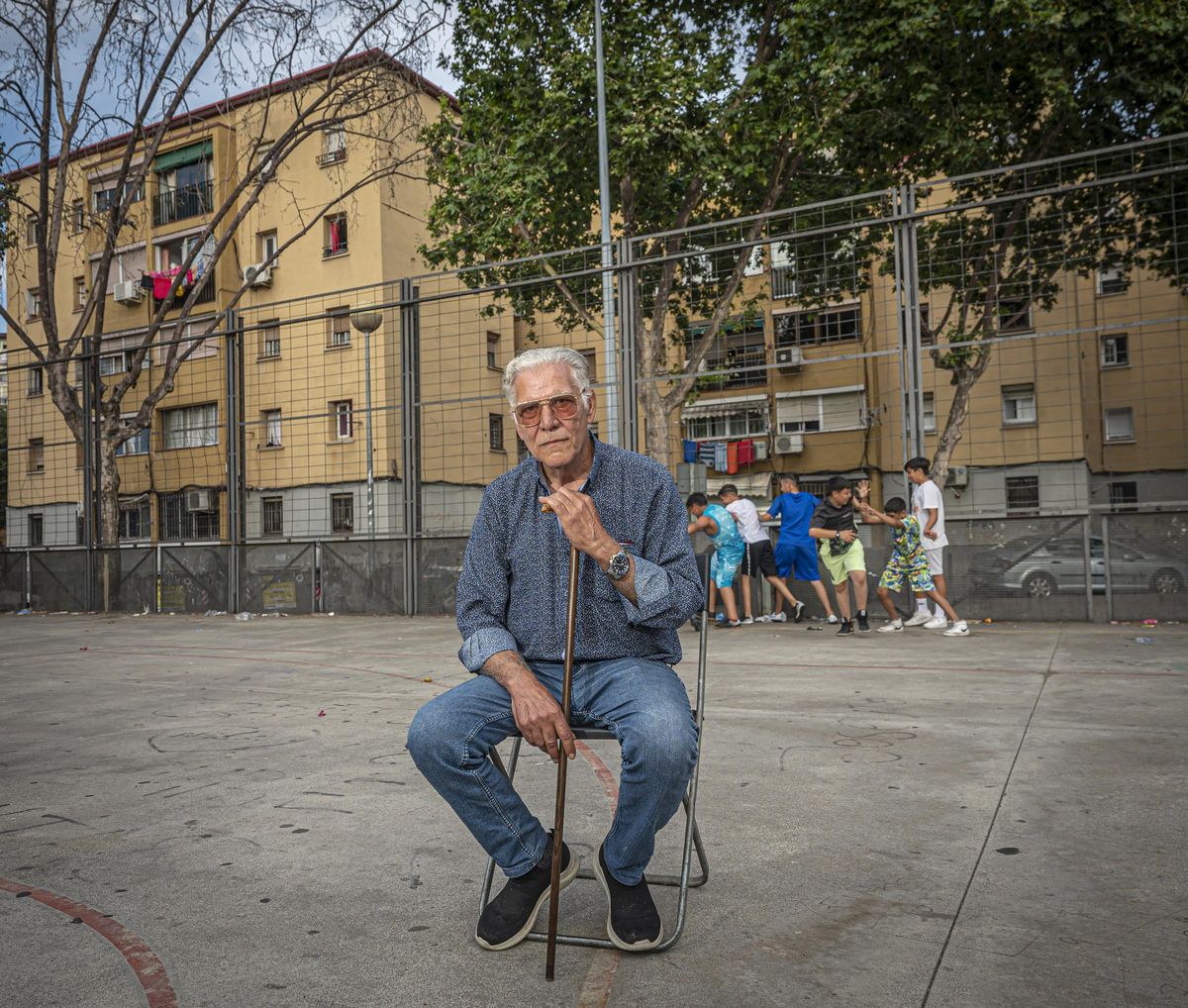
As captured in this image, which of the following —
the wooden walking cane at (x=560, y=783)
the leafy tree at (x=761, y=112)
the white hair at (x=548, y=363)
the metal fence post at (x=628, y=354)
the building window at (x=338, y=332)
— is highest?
the leafy tree at (x=761, y=112)

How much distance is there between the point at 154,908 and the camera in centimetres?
276

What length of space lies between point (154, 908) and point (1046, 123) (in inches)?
775

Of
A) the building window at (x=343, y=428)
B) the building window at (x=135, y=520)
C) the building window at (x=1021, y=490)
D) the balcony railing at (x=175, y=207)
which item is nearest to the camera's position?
the building window at (x=343, y=428)

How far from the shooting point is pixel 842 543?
34.7 ft

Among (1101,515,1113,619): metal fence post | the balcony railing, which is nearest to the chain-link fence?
(1101,515,1113,619): metal fence post

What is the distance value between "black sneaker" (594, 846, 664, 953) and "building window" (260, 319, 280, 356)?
15489mm

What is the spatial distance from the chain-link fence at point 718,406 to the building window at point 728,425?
5.3 inches

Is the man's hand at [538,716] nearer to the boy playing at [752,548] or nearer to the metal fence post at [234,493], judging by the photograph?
the boy playing at [752,548]

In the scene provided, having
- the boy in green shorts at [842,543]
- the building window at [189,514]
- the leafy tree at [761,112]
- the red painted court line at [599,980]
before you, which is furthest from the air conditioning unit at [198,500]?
the red painted court line at [599,980]

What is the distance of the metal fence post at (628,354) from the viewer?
41.7 feet

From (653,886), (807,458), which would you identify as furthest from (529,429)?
(807,458)

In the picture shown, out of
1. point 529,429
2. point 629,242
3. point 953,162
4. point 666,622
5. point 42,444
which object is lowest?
point 666,622

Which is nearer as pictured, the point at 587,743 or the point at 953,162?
the point at 587,743

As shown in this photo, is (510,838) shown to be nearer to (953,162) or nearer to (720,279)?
(953,162)
